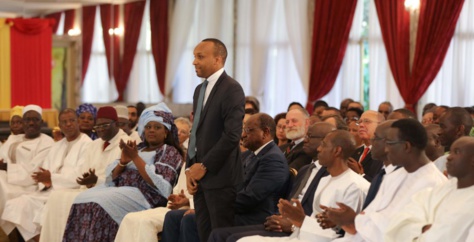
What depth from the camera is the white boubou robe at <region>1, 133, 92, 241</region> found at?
8156mm

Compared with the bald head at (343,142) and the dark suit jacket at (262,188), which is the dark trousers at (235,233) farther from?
the bald head at (343,142)

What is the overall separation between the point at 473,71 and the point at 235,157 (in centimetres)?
850

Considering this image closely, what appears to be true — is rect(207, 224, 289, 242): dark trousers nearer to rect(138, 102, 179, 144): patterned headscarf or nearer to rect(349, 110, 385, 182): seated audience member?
rect(349, 110, 385, 182): seated audience member

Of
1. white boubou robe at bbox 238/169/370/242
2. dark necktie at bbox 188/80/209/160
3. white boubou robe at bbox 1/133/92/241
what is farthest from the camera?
white boubou robe at bbox 1/133/92/241

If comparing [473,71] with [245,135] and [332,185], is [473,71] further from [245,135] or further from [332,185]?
[332,185]

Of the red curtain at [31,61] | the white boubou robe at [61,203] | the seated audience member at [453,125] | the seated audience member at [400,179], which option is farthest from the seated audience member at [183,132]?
the red curtain at [31,61]

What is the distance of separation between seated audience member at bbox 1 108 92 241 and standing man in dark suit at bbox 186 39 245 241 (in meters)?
2.70

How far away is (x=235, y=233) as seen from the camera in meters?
5.60

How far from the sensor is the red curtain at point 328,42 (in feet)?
49.0

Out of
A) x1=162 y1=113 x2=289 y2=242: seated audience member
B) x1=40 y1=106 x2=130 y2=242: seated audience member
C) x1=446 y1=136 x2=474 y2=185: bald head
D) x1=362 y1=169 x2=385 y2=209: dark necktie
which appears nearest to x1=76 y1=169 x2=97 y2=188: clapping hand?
x1=40 y1=106 x2=130 y2=242: seated audience member

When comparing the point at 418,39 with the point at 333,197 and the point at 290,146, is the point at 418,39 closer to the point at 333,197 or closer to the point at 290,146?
the point at 290,146

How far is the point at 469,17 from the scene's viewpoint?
13211 millimetres

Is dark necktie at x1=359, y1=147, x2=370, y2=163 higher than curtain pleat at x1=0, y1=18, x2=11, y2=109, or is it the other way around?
curtain pleat at x1=0, y1=18, x2=11, y2=109

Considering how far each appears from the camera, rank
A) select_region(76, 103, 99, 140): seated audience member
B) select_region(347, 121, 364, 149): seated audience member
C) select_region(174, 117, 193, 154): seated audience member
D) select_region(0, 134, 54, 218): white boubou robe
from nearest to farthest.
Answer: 1. select_region(347, 121, 364, 149): seated audience member
2. select_region(0, 134, 54, 218): white boubou robe
3. select_region(174, 117, 193, 154): seated audience member
4. select_region(76, 103, 99, 140): seated audience member
